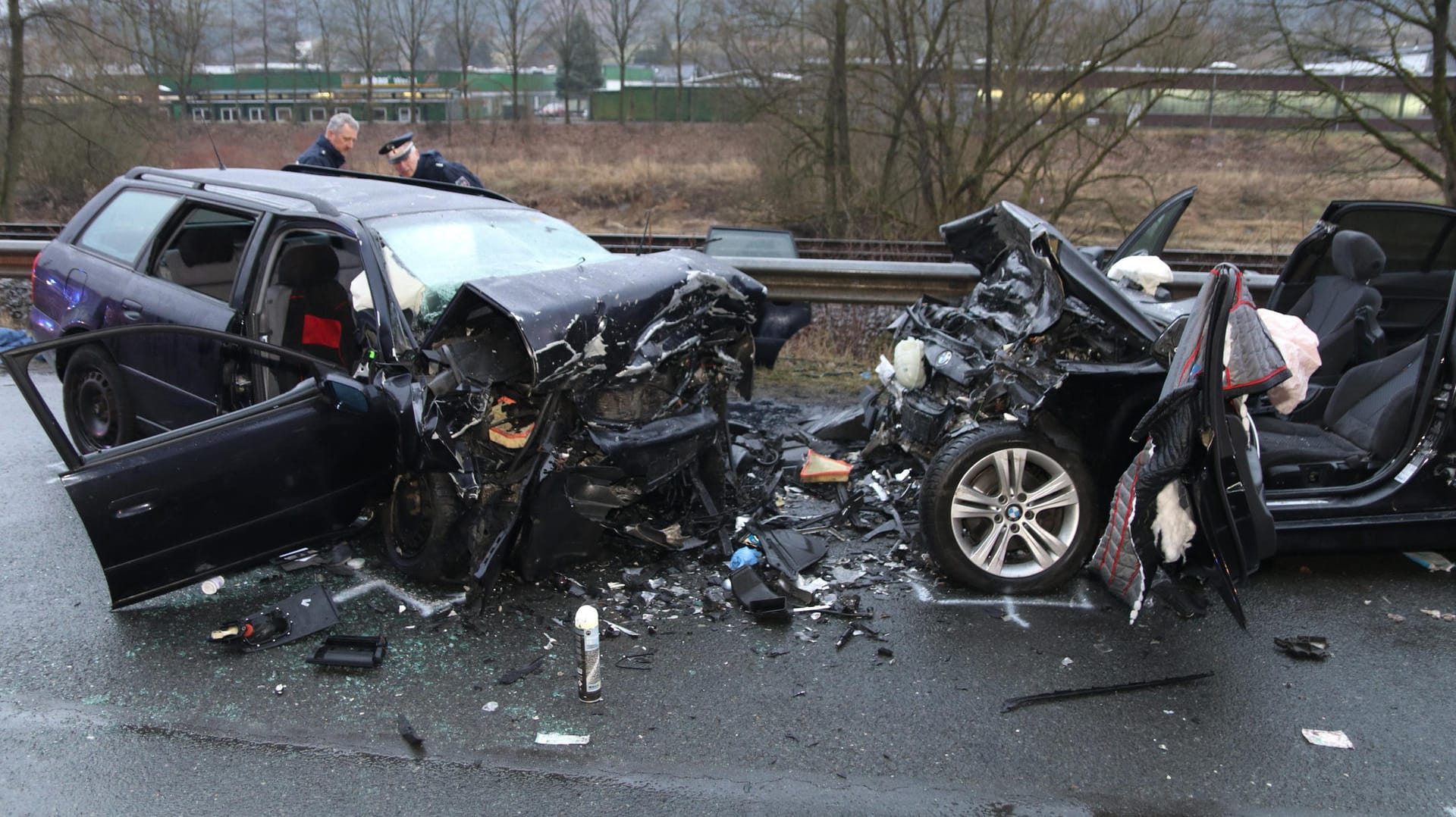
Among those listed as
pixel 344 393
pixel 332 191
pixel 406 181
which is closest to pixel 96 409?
pixel 332 191

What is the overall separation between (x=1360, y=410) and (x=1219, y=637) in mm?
1598

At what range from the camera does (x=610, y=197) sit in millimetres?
28906

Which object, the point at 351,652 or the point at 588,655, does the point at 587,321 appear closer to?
the point at 588,655

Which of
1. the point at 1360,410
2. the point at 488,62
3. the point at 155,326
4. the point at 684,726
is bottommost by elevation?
the point at 684,726

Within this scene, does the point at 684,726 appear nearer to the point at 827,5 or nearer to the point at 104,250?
the point at 104,250

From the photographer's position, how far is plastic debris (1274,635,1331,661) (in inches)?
150

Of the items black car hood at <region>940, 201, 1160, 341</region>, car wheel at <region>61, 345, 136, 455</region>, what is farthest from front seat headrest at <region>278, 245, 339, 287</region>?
black car hood at <region>940, 201, 1160, 341</region>

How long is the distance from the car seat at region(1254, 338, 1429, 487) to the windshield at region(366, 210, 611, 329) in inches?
138

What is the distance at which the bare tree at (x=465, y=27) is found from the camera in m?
43.5

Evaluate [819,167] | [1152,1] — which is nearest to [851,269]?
[1152,1]

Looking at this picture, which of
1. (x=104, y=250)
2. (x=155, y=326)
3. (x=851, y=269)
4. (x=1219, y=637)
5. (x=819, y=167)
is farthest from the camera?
(x=819, y=167)

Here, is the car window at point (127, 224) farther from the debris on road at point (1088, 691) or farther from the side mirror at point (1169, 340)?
the side mirror at point (1169, 340)

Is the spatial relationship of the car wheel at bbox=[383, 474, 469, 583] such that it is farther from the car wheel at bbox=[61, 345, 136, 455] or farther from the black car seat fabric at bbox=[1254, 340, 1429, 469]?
the black car seat fabric at bbox=[1254, 340, 1429, 469]

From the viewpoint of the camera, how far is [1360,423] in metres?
4.63
